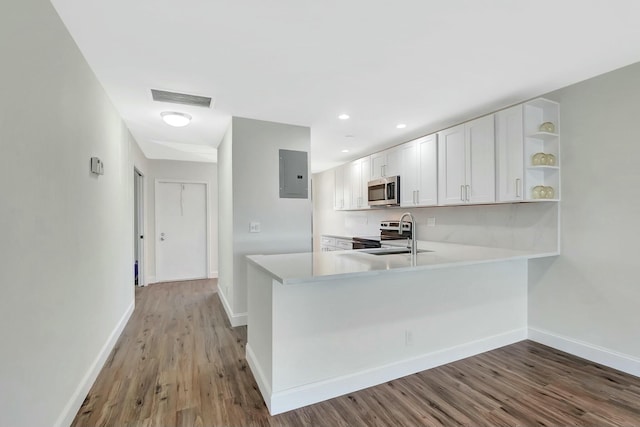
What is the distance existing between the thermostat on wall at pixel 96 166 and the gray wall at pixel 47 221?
0.18ft

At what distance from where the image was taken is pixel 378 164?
187 inches

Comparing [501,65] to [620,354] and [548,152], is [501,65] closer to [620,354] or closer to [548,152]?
[548,152]

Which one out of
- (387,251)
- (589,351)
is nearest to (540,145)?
(387,251)

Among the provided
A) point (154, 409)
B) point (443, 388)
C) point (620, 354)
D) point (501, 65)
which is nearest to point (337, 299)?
point (443, 388)

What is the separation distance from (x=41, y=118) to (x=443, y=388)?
3.08 metres

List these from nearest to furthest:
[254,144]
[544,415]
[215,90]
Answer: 1. [544,415]
2. [215,90]
3. [254,144]

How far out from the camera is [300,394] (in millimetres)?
2000

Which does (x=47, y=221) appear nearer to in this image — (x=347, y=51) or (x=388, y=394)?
(x=347, y=51)

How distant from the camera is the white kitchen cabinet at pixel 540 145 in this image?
2.74 meters

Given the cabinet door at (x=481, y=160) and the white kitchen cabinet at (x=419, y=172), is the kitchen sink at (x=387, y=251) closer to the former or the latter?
the cabinet door at (x=481, y=160)

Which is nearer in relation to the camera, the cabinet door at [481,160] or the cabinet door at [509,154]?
the cabinet door at [509,154]

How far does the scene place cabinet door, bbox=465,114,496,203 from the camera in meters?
3.01

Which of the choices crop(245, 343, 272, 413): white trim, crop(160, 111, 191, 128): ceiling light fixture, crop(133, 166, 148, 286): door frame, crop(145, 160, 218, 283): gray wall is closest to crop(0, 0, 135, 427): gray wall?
crop(160, 111, 191, 128): ceiling light fixture

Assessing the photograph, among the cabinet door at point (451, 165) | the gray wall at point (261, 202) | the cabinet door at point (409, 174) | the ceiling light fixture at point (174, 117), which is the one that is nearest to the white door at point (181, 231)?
the gray wall at point (261, 202)
